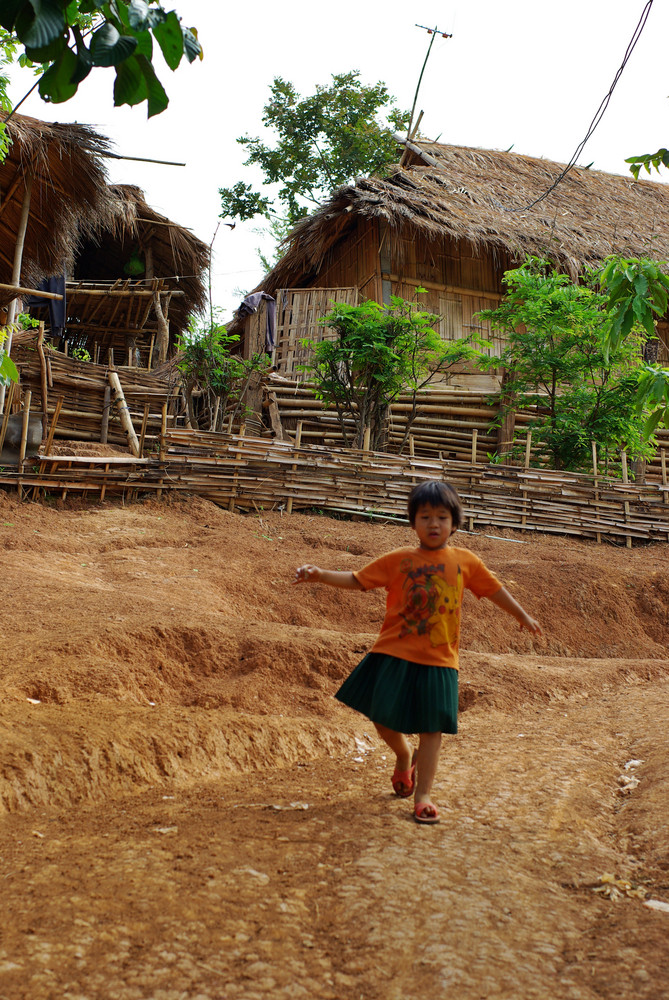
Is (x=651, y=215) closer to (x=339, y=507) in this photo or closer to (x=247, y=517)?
(x=339, y=507)

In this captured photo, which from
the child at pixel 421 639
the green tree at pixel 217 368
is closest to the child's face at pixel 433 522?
the child at pixel 421 639

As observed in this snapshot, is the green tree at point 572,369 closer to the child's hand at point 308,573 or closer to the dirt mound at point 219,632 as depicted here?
the dirt mound at point 219,632

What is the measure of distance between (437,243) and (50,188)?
744 cm

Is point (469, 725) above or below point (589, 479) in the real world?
below

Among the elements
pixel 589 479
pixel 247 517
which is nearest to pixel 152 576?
pixel 247 517

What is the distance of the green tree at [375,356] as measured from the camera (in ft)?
32.4

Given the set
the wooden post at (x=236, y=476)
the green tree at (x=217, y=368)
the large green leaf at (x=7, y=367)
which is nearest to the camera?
the large green leaf at (x=7, y=367)

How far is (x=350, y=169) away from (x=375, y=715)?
2012cm

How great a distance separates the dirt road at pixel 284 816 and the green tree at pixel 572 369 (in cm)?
561

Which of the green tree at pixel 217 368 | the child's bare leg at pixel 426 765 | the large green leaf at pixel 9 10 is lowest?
the child's bare leg at pixel 426 765

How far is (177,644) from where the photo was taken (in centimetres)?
394

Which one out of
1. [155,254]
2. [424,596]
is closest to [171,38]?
[424,596]

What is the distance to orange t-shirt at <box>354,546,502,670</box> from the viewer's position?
2590 mm

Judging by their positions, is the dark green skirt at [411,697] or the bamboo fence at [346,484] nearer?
the dark green skirt at [411,697]
